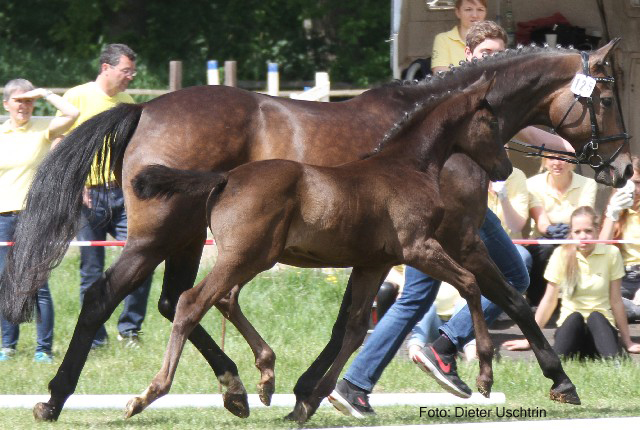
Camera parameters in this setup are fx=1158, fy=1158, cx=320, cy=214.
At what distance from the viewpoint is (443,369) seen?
251 inches

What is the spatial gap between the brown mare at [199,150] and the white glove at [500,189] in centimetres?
182

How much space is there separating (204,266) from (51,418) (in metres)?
4.71

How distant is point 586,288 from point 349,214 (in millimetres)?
3471

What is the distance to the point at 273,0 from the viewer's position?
2256 centimetres

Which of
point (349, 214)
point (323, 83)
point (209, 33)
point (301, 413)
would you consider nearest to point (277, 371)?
point (301, 413)

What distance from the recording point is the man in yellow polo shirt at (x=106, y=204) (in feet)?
25.8

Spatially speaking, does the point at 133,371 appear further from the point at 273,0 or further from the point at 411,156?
the point at 273,0

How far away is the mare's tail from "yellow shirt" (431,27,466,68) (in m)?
2.44

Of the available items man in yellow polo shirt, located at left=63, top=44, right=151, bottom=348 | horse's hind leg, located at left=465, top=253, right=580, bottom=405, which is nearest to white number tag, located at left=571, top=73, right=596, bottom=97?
horse's hind leg, located at left=465, top=253, right=580, bottom=405

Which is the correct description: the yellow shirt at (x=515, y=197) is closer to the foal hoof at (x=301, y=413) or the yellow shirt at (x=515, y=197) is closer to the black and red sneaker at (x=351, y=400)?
the black and red sneaker at (x=351, y=400)

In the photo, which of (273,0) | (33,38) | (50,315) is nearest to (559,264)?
(50,315)

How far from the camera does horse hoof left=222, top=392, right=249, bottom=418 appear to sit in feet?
19.2

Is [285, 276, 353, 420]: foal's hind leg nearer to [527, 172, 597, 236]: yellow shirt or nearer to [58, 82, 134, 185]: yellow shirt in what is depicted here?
[58, 82, 134, 185]: yellow shirt

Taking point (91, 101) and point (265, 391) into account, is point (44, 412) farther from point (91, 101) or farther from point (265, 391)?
point (91, 101)
